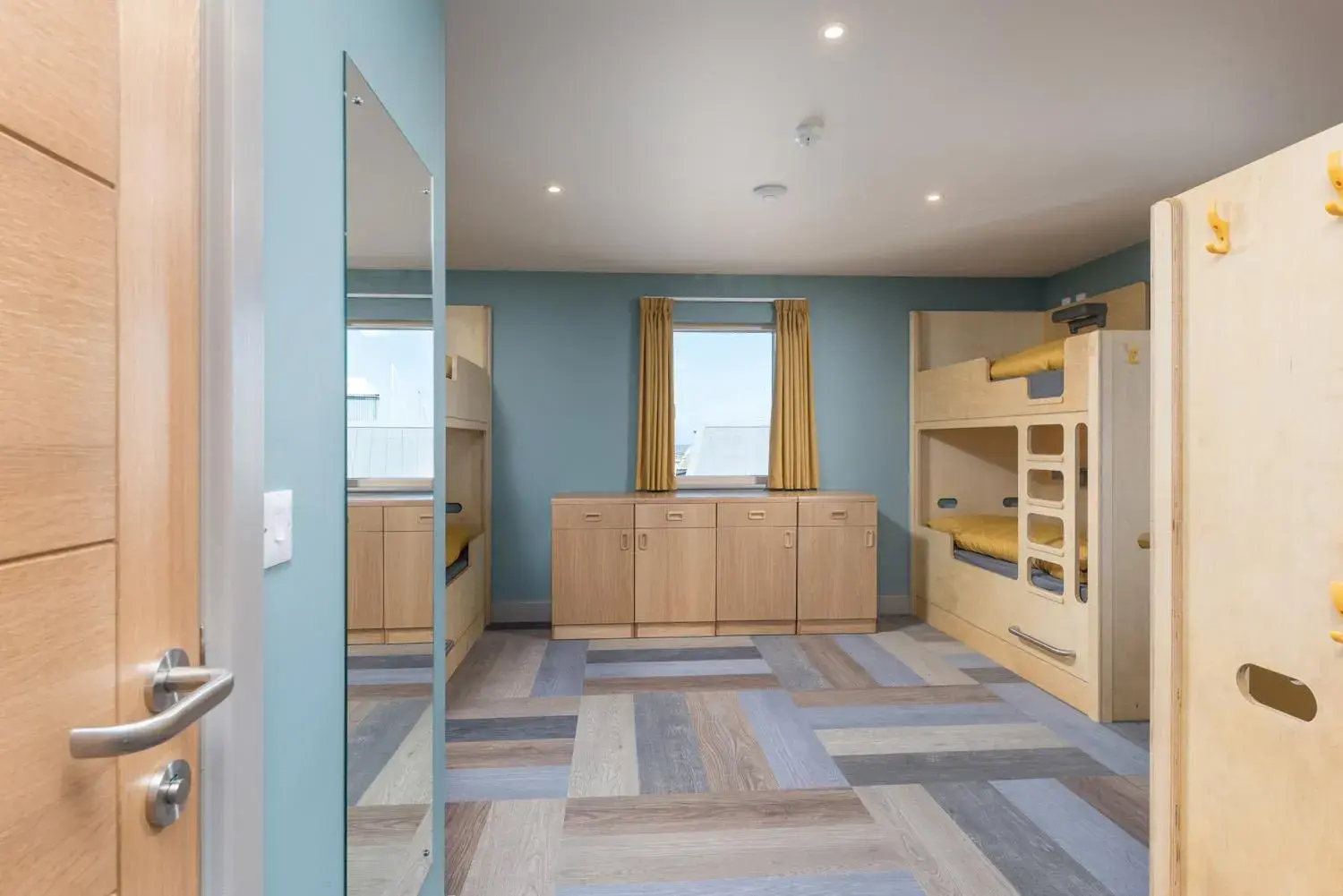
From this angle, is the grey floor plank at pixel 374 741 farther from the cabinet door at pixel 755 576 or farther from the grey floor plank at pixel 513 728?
the cabinet door at pixel 755 576

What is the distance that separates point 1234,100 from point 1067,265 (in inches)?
88.7

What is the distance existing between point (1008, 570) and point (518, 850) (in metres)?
2.78

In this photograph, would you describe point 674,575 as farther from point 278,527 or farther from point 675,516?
point 278,527

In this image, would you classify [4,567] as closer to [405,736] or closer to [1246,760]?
[405,736]

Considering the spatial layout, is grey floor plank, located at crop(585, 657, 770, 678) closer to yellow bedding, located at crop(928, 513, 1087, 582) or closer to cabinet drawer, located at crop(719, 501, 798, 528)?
cabinet drawer, located at crop(719, 501, 798, 528)

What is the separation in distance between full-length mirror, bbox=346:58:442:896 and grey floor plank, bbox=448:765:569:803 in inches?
29.6

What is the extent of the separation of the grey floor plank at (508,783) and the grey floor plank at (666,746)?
0.29 m

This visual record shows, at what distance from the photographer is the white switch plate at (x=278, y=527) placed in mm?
848

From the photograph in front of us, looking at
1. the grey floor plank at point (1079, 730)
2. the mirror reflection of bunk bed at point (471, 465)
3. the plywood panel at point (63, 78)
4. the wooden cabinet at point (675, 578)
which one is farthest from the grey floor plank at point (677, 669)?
the plywood panel at point (63, 78)

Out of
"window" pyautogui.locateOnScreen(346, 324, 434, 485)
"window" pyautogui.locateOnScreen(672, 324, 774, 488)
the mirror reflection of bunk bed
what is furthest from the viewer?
"window" pyautogui.locateOnScreen(672, 324, 774, 488)

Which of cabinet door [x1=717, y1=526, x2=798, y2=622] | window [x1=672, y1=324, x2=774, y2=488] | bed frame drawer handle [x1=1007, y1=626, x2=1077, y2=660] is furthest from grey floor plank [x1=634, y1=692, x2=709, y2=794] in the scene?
window [x1=672, y1=324, x2=774, y2=488]

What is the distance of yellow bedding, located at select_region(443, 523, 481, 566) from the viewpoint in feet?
11.4

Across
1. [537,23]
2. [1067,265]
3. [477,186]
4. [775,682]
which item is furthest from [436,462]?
[1067,265]

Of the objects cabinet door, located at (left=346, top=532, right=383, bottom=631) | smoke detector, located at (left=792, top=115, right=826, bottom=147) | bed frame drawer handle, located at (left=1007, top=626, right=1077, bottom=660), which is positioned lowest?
bed frame drawer handle, located at (left=1007, top=626, right=1077, bottom=660)
